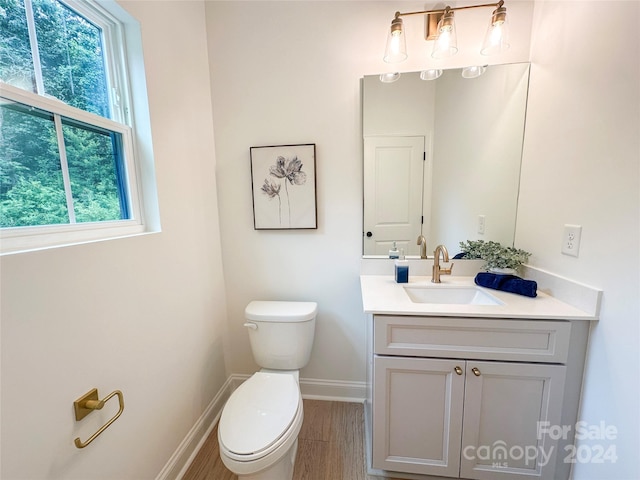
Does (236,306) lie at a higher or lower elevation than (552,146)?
lower

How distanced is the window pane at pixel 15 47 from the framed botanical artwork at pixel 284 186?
0.94 m

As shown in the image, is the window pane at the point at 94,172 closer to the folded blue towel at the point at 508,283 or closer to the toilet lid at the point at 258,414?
the toilet lid at the point at 258,414

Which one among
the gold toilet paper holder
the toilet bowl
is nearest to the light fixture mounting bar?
the toilet bowl

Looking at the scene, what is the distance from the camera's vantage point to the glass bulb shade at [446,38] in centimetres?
126

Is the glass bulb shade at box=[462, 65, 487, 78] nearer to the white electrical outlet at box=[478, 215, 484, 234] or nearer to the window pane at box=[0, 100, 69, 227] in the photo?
the white electrical outlet at box=[478, 215, 484, 234]

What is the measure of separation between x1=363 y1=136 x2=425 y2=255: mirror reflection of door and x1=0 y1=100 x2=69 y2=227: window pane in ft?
4.45

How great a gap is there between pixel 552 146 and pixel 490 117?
37 cm

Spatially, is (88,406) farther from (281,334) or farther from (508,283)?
(508,283)

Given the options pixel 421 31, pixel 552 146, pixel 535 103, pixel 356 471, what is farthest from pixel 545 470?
pixel 421 31

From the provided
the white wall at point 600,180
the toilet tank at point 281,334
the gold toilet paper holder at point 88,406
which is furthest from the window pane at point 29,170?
the white wall at point 600,180

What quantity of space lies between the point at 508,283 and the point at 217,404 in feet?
6.04

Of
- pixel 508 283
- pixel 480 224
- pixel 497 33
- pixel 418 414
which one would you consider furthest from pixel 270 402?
pixel 497 33

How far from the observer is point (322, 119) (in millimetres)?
1539

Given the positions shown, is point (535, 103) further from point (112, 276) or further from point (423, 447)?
point (112, 276)
